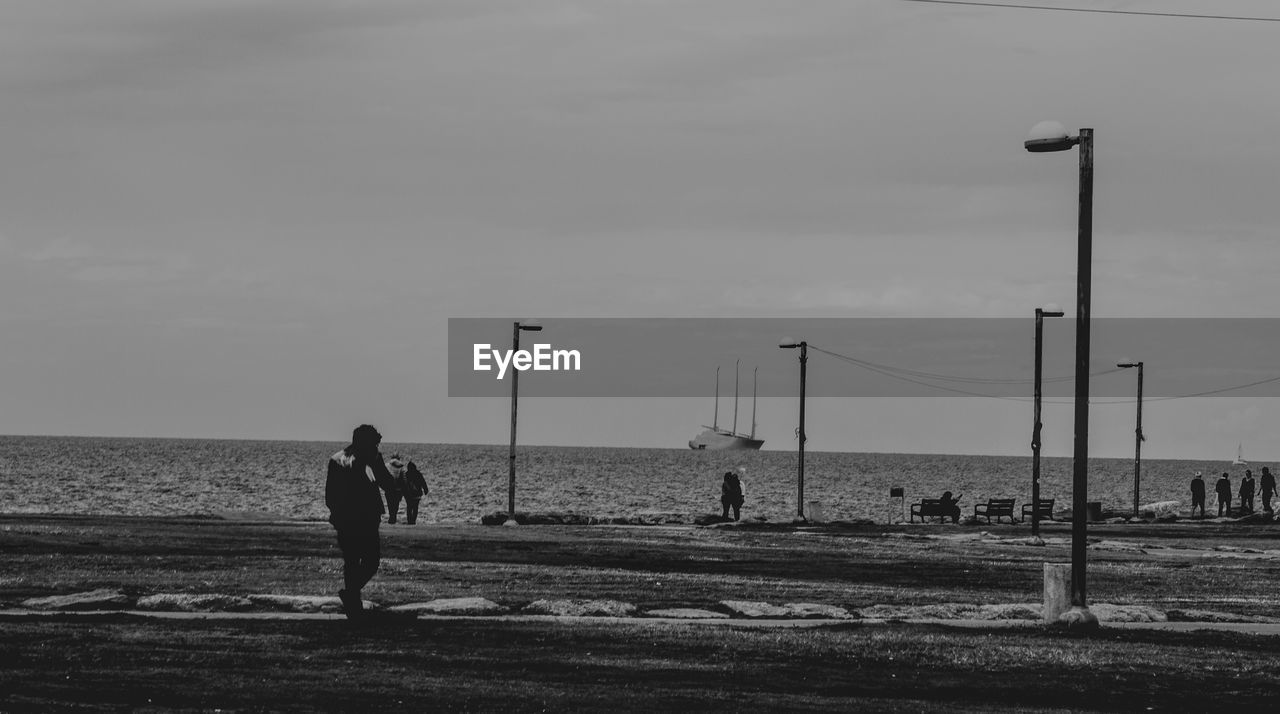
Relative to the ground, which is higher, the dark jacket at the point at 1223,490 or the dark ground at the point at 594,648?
the dark jacket at the point at 1223,490

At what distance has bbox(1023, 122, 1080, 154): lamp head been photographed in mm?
18047

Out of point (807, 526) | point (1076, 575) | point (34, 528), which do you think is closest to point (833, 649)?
point (1076, 575)

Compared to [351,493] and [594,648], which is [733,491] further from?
[594,648]

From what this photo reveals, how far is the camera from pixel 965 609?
1888 cm

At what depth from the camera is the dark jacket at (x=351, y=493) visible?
1533cm

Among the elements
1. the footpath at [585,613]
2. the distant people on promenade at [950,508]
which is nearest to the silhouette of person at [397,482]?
the distant people on promenade at [950,508]

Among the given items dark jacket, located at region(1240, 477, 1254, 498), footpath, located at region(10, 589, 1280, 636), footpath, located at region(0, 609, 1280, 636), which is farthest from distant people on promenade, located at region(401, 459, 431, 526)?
dark jacket, located at region(1240, 477, 1254, 498)

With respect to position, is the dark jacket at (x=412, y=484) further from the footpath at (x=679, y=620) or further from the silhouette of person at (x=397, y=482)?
the footpath at (x=679, y=620)

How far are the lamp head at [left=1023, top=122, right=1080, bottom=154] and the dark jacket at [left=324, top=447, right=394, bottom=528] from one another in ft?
25.8

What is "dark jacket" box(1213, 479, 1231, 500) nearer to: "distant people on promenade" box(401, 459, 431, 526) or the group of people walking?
the group of people walking

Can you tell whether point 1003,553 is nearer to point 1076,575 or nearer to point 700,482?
point 1076,575

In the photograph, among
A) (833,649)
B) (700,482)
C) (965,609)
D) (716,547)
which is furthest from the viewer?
(700,482)

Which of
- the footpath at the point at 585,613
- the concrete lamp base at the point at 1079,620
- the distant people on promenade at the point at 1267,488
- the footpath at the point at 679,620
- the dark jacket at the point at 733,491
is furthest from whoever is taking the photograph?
the distant people on promenade at the point at 1267,488

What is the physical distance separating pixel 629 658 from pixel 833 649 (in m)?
2.02
